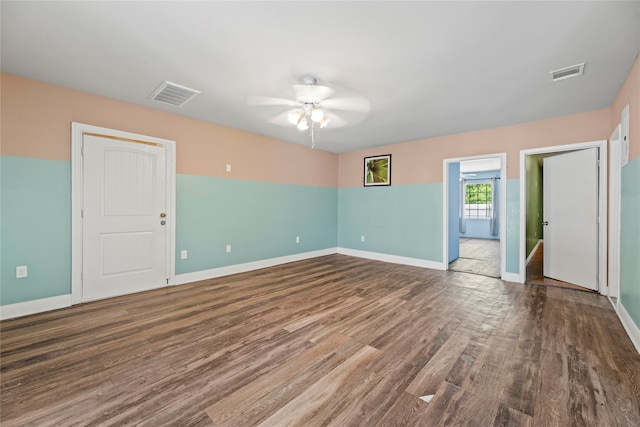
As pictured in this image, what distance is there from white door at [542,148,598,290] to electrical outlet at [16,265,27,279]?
7.03 meters

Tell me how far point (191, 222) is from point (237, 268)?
44.7 inches

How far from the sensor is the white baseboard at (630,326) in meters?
2.25

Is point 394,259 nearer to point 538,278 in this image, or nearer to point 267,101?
point 538,278

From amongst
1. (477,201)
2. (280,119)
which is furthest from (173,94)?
(477,201)

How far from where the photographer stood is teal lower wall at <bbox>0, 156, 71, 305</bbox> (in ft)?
9.11

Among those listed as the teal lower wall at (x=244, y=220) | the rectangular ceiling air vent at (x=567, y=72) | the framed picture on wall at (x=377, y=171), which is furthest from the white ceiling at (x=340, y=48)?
the framed picture on wall at (x=377, y=171)

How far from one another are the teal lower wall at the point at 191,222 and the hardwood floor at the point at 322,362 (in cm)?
51

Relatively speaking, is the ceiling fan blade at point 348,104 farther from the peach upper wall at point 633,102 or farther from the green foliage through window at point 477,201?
the green foliage through window at point 477,201

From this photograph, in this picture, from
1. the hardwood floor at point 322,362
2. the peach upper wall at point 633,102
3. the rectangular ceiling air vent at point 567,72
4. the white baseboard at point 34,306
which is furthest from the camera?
the white baseboard at point 34,306

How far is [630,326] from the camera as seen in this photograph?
96.5 inches

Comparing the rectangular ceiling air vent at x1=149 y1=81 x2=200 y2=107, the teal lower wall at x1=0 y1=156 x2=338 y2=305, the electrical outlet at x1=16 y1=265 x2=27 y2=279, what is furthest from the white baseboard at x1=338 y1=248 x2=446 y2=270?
the electrical outlet at x1=16 y1=265 x2=27 y2=279

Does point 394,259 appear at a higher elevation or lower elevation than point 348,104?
lower

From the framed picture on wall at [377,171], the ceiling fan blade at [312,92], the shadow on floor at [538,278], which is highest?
the ceiling fan blade at [312,92]

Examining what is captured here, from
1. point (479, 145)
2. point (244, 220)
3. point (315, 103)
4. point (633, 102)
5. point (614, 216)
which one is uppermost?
point (315, 103)
